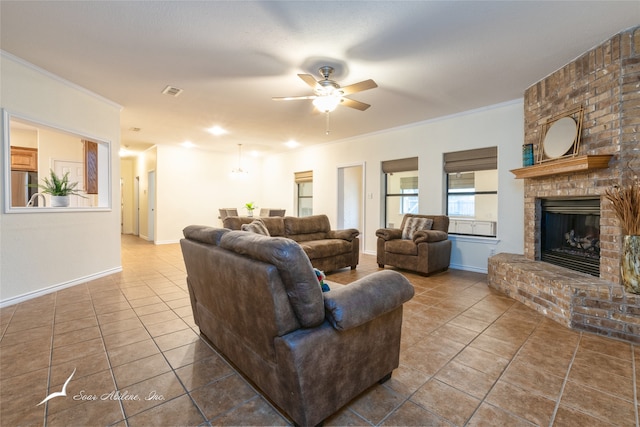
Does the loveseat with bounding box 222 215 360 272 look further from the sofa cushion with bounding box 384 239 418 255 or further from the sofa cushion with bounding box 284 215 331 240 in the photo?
the sofa cushion with bounding box 384 239 418 255

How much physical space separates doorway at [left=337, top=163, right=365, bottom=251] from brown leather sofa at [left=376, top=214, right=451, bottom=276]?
2.12 metres

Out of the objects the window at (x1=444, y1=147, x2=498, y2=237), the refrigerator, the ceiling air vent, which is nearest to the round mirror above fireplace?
the window at (x1=444, y1=147, x2=498, y2=237)

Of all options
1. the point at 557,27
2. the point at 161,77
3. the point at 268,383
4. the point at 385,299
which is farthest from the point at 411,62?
the point at 268,383

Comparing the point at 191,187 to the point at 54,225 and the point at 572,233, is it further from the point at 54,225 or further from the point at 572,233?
the point at 572,233

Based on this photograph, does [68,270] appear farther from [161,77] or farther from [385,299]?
[385,299]

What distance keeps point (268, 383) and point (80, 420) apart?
38.4 inches

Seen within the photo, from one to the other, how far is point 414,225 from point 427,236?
58 cm

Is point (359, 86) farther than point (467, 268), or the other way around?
point (467, 268)

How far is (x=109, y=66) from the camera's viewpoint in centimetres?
316

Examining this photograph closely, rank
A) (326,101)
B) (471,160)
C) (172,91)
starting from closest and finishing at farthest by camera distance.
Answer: (326,101) < (172,91) < (471,160)

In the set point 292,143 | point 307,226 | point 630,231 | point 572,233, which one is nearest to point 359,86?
point 307,226

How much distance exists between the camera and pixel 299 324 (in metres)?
1.36

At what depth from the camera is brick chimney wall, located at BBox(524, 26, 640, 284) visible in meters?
2.55

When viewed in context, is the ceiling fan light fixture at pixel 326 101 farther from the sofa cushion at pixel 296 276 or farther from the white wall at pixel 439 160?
the white wall at pixel 439 160
